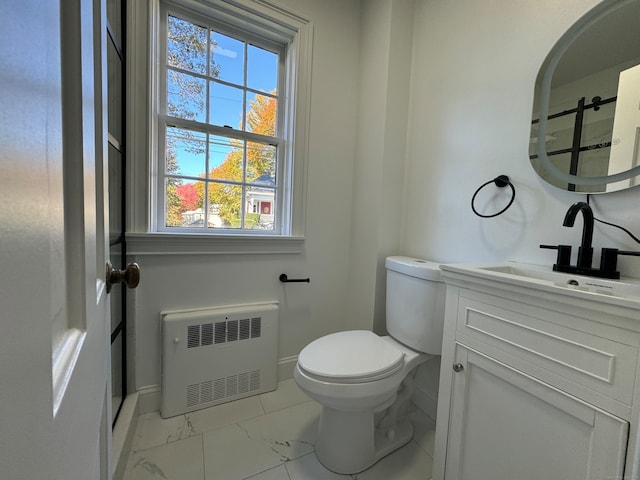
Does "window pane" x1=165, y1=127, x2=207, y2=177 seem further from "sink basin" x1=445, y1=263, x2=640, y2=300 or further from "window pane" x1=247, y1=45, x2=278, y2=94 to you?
"sink basin" x1=445, y1=263, x2=640, y2=300

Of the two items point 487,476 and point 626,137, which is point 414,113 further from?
point 487,476

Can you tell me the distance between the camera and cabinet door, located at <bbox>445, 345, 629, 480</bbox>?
619 mm

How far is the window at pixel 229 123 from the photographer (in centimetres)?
143

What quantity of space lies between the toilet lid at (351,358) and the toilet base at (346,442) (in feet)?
0.75

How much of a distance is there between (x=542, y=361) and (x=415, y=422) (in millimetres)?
977

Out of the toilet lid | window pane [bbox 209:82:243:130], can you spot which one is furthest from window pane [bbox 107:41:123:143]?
the toilet lid

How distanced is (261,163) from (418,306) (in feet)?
3.88

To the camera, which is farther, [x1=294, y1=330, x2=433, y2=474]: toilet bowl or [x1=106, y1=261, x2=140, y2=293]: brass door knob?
[x1=294, y1=330, x2=433, y2=474]: toilet bowl

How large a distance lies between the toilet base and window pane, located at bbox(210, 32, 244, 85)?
1.77m

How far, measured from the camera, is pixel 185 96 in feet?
4.79

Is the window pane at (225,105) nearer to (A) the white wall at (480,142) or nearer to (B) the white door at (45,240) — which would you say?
(A) the white wall at (480,142)

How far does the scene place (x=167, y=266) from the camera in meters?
1.38

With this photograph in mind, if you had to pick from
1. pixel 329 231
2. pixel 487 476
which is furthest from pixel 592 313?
pixel 329 231

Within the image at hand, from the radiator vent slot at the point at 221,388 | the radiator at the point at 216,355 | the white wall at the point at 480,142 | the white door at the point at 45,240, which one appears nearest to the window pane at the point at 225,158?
the radiator at the point at 216,355
